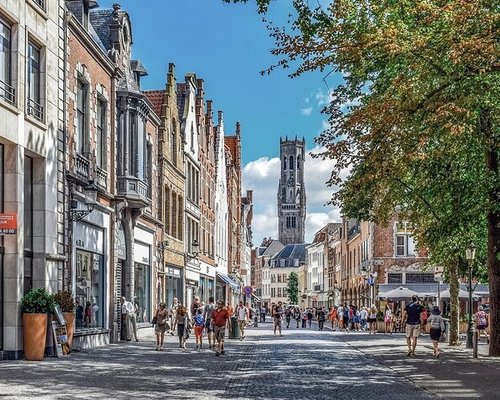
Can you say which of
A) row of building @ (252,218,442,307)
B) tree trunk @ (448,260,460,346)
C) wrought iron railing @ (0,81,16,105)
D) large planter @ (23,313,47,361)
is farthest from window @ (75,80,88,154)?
tree trunk @ (448,260,460,346)

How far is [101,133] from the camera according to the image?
3131cm

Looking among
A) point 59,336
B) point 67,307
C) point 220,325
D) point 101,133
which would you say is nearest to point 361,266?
point 101,133

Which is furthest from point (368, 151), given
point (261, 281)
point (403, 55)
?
point (261, 281)

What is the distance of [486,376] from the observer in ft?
65.8

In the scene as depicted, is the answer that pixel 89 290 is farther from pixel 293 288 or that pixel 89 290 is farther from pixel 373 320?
pixel 293 288

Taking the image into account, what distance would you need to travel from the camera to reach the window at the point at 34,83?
917 inches

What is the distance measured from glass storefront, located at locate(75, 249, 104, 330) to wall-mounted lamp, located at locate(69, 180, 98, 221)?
5.35ft

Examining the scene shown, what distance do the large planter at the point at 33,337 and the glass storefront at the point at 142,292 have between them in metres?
14.7

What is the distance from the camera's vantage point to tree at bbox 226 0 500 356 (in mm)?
18766

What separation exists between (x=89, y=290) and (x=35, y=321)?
7453 mm

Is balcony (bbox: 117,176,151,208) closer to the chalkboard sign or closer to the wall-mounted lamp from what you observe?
the wall-mounted lamp

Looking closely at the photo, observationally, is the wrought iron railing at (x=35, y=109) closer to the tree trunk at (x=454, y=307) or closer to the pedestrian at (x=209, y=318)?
the pedestrian at (x=209, y=318)

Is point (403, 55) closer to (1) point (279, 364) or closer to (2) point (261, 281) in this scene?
(1) point (279, 364)

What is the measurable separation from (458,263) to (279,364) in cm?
1315
